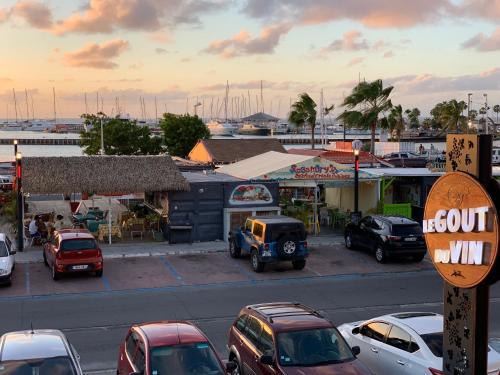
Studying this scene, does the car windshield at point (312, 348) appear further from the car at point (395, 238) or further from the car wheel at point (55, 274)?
the car at point (395, 238)

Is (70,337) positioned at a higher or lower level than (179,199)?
lower

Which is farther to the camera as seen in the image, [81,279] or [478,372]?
[81,279]

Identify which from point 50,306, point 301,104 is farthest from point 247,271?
point 301,104

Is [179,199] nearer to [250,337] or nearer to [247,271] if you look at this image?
[247,271]

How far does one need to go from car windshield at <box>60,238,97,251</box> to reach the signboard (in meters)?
9.31

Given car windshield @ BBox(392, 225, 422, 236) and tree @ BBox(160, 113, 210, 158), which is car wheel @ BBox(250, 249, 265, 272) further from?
tree @ BBox(160, 113, 210, 158)

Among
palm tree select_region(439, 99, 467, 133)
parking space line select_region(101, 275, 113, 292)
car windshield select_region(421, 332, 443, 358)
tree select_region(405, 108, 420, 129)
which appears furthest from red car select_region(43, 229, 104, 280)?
tree select_region(405, 108, 420, 129)

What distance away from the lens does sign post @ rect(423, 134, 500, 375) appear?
6.38 metres

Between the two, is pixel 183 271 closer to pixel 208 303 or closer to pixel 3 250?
pixel 208 303

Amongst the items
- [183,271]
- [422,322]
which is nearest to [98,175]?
[183,271]

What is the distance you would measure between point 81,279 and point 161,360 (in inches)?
479

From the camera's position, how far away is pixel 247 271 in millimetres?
22328

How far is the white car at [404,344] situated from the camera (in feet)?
33.6

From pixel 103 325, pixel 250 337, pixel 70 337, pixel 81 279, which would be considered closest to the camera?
pixel 250 337
